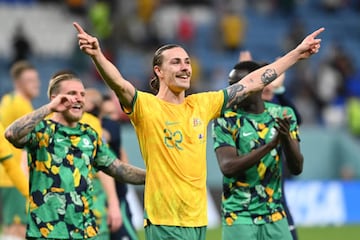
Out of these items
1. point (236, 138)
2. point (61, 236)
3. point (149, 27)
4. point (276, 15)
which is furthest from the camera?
point (276, 15)

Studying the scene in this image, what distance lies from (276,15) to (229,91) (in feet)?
71.4

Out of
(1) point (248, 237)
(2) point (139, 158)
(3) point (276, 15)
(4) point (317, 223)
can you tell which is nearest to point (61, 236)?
(1) point (248, 237)

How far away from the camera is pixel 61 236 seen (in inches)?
336

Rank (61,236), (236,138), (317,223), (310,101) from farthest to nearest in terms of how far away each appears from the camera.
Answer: (310,101) < (317,223) < (236,138) < (61,236)

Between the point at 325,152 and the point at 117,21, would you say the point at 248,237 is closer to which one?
the point at 325,152

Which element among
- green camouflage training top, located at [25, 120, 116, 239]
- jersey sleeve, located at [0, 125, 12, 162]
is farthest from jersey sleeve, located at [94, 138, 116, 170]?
jersey sleeve, located at [0, 125, 12, 162]

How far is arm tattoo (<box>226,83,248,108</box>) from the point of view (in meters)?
8.67

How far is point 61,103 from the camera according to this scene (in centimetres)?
818

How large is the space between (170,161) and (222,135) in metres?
1.08

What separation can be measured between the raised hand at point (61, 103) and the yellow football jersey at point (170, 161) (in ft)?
1.50

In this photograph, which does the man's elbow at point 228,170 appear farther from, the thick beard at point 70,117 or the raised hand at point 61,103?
the raised hand at point 61,103

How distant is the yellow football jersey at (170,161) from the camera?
26.9ft

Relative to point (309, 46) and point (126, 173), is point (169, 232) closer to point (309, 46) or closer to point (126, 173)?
point (126, 173)

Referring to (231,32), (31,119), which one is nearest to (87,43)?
(31,119)
